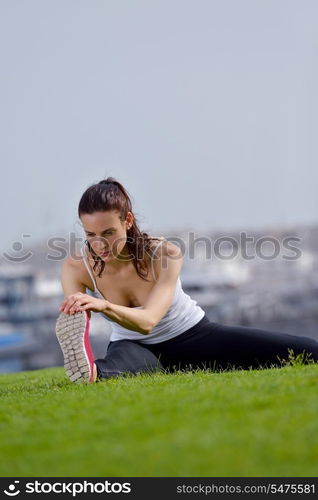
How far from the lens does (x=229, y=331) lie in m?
7.17

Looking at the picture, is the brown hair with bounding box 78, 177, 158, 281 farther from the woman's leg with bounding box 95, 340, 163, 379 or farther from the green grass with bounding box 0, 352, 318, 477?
the green grass with bounding box 0, 352, 318, 477

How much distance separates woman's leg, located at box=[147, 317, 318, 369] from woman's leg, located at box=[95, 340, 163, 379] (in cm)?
16

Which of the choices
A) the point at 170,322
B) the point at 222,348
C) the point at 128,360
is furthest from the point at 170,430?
the point at 222,348

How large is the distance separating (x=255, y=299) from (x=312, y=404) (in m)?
66.7

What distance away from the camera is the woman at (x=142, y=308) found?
647 centimetres

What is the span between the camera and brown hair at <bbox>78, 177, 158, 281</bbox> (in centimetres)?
643

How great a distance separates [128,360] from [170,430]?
2935 mm

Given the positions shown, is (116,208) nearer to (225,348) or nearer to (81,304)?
(81,304)

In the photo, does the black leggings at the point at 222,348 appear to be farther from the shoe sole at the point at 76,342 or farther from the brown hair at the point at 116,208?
the shoe sole at the point at 76,342

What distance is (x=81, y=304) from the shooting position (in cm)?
601

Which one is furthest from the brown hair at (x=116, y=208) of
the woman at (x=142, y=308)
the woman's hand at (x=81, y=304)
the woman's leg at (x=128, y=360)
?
the woman's hand at (x=81, y=304)

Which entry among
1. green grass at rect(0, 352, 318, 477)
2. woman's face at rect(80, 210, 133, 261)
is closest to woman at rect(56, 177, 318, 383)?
woman's face at rect(80, 210, 133, 261)
